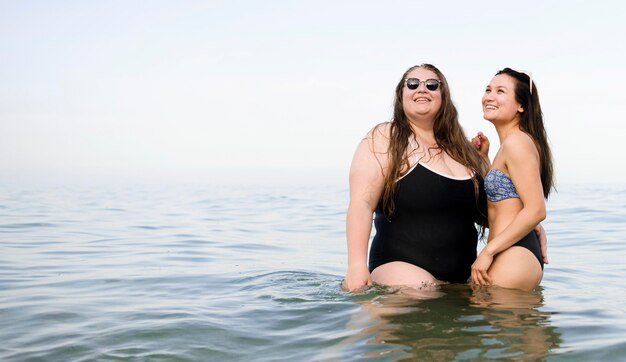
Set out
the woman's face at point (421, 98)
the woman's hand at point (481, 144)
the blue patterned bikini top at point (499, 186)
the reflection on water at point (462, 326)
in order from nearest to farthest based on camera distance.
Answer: the reflection on water at point (462, 326) < the blue patterned bikini top at point (499, 186) < the woman's face at point (421, 98) < the woman's hand at point (481, 144)

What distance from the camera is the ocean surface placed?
4082 millimetres

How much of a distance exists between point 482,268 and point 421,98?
125cm

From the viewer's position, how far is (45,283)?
6.77m

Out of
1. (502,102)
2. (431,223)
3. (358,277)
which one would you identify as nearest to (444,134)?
(502,102)

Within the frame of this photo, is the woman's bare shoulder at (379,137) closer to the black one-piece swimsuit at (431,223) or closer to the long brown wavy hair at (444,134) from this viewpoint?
the long brown wavy hair at (444,134)

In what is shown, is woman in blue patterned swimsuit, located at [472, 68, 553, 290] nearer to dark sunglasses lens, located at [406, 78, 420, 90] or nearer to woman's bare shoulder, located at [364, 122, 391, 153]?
dark sunglasses lens, located at [406, 78, 420, 90]

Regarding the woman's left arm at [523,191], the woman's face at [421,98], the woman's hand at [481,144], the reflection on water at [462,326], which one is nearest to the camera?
the reflection on water at [462,326]

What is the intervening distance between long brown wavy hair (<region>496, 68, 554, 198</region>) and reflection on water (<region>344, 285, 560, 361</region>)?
99 cm

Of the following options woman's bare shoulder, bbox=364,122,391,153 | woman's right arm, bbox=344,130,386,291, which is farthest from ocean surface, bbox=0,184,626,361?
woman's bare shoulder, bbox=364,122,391,153

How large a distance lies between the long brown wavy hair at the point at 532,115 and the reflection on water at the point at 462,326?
3.25 feet

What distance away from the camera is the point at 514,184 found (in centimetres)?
518

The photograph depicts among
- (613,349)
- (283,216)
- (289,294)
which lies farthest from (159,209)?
(613,349)

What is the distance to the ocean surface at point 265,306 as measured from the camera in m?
4.08

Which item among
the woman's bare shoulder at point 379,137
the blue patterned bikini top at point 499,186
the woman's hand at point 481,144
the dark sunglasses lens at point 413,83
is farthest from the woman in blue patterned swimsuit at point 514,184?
the woman's bare shoulder at point 379,137
